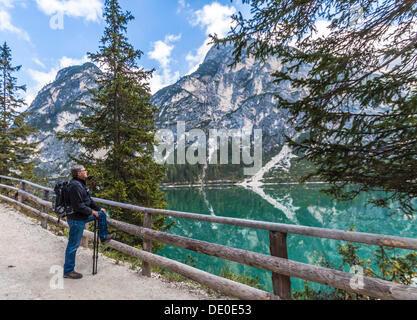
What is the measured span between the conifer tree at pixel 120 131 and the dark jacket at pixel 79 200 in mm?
7043

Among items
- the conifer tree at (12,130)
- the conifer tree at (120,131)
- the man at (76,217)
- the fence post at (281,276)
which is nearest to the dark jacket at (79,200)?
the man at (76,217)

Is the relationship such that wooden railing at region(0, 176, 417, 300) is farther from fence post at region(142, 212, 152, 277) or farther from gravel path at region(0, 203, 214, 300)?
gravel path at region(0, 203, 214, 300)

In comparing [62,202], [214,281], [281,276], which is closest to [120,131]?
[62,202]

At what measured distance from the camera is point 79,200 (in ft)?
13.6

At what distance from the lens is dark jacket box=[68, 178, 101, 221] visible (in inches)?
161

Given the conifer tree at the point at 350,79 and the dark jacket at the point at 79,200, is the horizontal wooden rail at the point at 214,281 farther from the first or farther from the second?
the conifer tree at the point at 350,79

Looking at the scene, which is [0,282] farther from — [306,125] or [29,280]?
[306,125]

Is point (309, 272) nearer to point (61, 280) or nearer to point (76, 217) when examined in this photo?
point (76, 217)

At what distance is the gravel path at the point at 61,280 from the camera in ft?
12.2

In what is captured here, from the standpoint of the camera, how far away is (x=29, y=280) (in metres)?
4.20

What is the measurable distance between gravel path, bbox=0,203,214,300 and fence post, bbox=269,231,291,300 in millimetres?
1414

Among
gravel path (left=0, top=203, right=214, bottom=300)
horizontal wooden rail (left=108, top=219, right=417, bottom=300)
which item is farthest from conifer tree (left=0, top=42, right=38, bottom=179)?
horizontal wooden rail (left=108, top=219, right=417, bottom=300)

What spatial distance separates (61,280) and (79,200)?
154 centimetres
